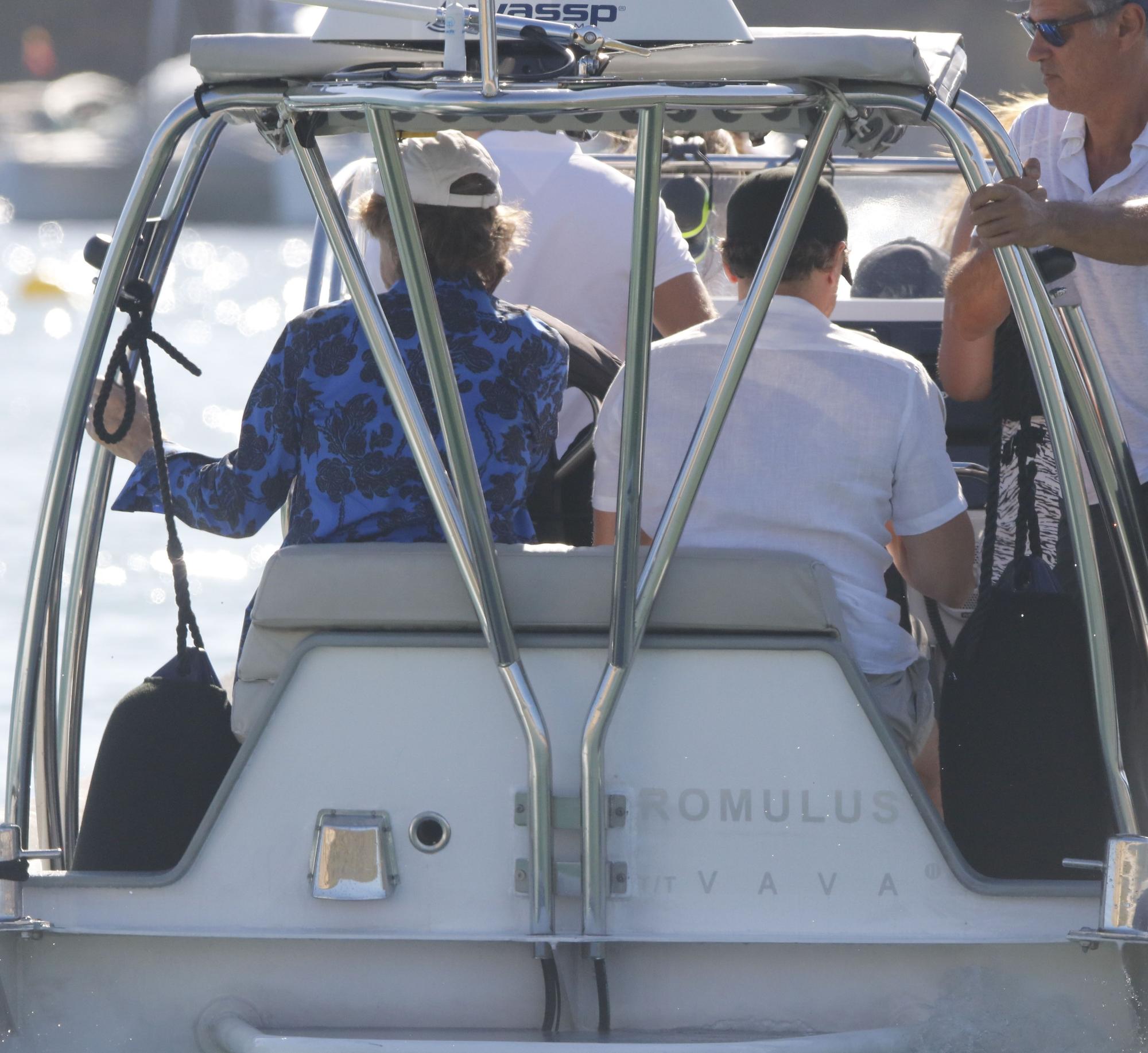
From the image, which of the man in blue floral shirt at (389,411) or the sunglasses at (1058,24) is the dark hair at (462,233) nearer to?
the man in blue floral shirt at (389,411)

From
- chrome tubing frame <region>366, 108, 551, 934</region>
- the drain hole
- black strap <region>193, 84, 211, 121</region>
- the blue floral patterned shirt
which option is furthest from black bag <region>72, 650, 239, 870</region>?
black strap <region>193, 84, 211, 121</region>

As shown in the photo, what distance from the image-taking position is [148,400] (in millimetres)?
2479

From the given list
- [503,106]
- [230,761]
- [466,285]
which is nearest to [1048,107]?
[466,285]

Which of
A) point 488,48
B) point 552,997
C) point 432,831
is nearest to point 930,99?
point 488,48

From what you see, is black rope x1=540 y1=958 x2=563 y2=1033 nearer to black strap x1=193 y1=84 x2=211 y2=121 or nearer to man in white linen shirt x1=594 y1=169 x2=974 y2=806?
man in white linen shirt x1=594 y1=169 x2=974 y2=806

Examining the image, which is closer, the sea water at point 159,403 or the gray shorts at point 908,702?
the gray shorts at point 908,702

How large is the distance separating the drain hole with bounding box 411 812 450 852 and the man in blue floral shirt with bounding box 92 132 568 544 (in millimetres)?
481

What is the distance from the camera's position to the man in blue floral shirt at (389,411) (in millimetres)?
2543

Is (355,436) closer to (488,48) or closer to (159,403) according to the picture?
(488,48)

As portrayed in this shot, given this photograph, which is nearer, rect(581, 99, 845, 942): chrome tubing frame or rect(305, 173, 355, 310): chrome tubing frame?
rect(581, 99, 845, 942): chrome tubing frame

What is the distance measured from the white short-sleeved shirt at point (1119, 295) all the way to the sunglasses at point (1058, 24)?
137mm

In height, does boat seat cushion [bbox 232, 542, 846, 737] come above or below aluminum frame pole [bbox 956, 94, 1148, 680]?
below

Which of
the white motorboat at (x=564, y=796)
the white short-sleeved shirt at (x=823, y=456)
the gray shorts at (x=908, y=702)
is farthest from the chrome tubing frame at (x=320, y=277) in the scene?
the gray shorts at (x=908, y=702)

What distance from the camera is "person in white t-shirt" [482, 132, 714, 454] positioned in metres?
3.64
